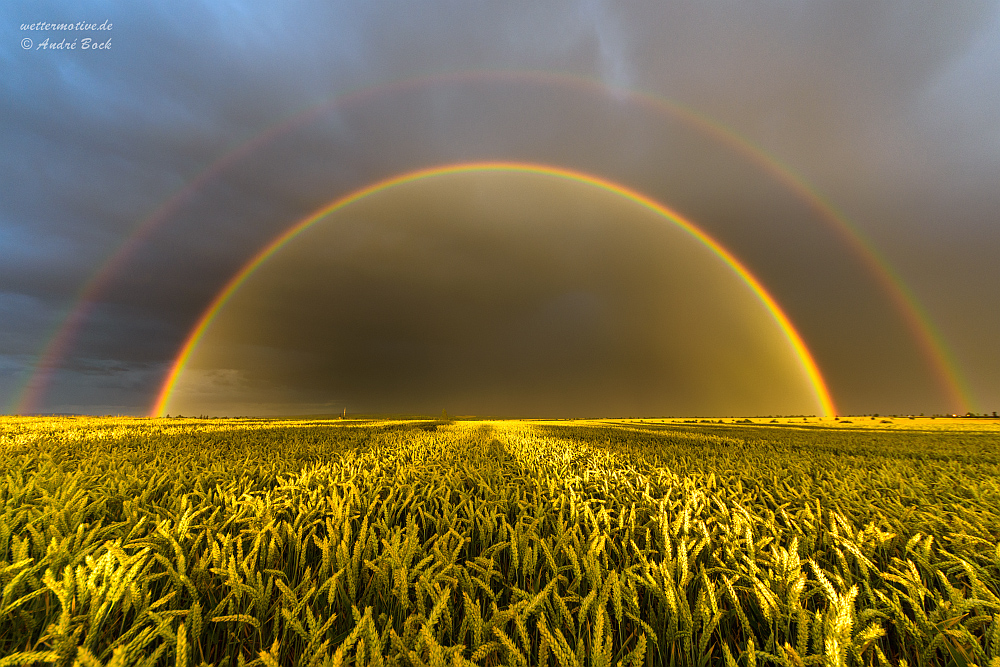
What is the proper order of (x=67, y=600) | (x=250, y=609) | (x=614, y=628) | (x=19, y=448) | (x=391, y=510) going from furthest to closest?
(x=19, y=448) < (x=391, y=510) < (x=614, y=628) < (x=250, y=609) < (x=67, y=600)

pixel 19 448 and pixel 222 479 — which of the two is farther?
pixel 19 448

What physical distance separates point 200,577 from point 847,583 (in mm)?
4659

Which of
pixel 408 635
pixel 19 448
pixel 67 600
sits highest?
pixel 67 600

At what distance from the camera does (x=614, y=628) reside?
2559 mm

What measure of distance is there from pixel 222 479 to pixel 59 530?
293 centimetres

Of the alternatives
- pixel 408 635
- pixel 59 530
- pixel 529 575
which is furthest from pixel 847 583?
pixel 59 530

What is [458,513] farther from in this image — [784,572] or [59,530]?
[59,530]

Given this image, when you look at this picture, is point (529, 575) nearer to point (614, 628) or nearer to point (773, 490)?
point (614, 628)

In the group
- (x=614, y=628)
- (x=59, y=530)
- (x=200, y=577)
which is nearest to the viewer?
(x=614, y=628)

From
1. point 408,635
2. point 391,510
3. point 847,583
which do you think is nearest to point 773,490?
point 847,583

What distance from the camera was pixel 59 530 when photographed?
3.39 m

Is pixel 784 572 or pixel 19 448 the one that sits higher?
pixel 784 572

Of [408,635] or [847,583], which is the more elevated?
[408,635]

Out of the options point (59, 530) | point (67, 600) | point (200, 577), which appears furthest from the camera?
point (59, 530)
